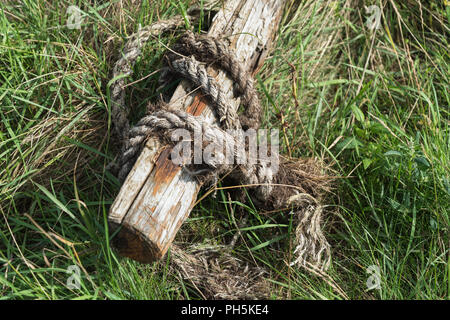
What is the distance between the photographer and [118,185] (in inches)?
71.2

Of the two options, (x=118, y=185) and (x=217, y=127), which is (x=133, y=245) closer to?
(x=118, y=185)

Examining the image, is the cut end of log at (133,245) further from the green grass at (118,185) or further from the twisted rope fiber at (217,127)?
the twisted rope fiber at (217,127)

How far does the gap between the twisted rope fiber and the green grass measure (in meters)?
0.07

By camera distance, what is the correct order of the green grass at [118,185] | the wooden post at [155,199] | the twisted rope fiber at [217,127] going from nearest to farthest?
the wooden post at [155,199] → the twisted rope fiber at [217,127] → the green grass at [118,185]

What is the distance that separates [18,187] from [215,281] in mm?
941

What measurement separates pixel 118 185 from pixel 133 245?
16.5 inches

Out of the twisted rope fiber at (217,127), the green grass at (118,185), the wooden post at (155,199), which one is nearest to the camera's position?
the wooden post at (155,199)

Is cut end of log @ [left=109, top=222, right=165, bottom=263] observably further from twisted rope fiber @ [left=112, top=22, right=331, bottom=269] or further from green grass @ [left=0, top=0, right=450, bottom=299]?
twisted rope fiber @ [left=112, top=22, right=331, bottom=269]

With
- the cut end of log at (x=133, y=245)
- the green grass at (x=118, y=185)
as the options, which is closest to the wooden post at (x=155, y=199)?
the cut end of log at (x=133, y=245)

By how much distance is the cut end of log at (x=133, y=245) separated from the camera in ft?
4.68

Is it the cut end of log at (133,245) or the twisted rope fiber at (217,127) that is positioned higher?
the twisted rope fiber at (217,127)

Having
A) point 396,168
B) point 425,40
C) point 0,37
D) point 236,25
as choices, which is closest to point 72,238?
point 0,37

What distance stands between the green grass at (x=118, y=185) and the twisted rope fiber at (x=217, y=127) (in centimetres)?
7
